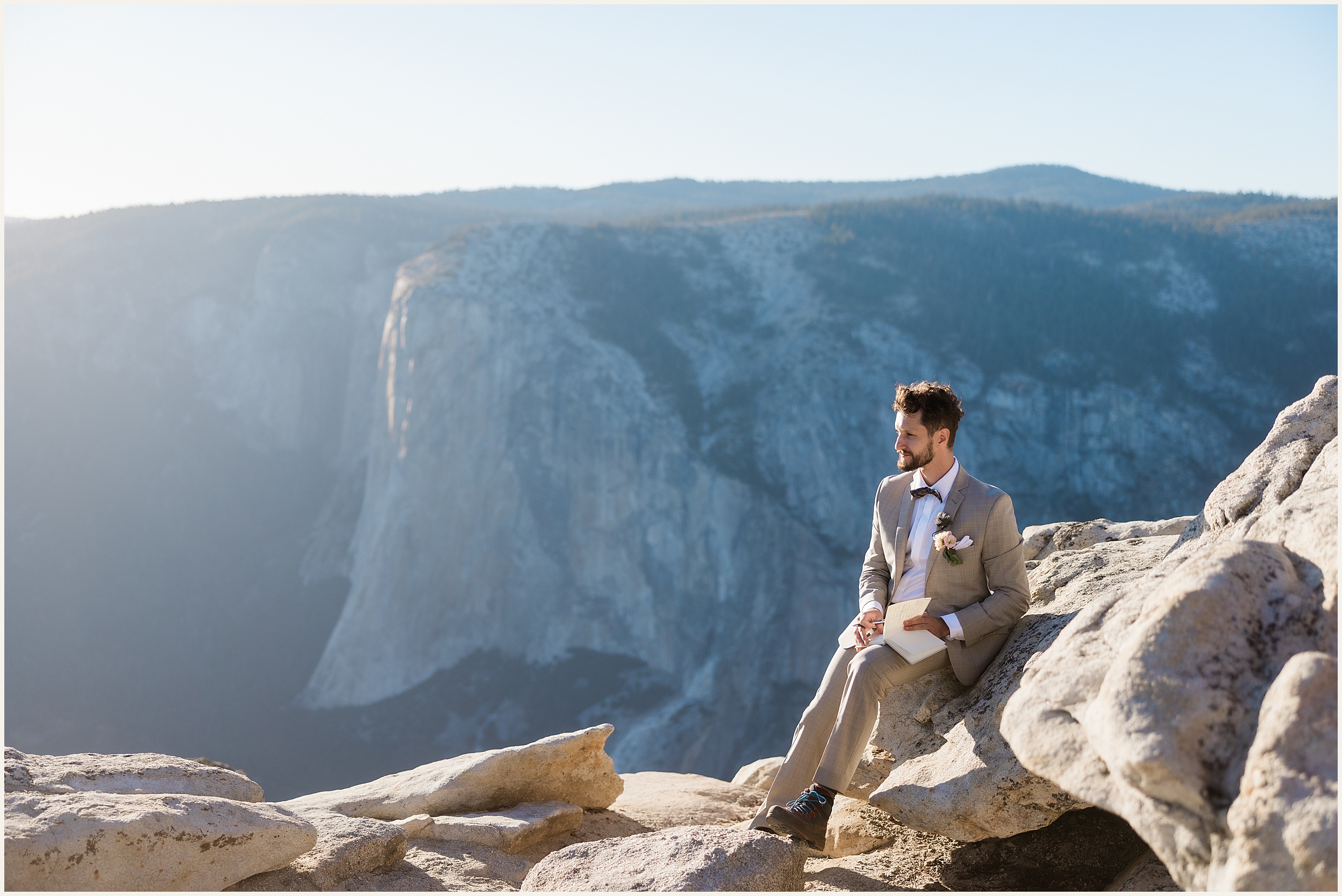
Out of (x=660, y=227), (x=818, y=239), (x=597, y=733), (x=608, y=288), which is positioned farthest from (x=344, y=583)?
(x=597, y=733)

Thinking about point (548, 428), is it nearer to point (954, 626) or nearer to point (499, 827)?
point (499, 827)

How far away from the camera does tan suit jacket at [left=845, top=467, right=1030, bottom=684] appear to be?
4633 mm

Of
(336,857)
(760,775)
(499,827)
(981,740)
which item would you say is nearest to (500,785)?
(499,827)

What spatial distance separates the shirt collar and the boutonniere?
14cm

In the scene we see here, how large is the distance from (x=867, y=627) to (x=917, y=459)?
948 millimetres

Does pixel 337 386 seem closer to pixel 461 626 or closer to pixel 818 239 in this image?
pixel 461 626

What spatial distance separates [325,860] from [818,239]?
39600mm

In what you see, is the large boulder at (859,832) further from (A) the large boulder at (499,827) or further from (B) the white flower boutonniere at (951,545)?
(A) the large boulder at (499,827)

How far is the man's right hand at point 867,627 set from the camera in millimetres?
4625

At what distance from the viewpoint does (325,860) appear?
14.7 feet

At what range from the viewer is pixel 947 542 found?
4555 millimetres

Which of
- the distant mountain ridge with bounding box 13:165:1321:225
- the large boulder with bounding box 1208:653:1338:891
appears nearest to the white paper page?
the large boulder with bounding box 1208:653:1338:891

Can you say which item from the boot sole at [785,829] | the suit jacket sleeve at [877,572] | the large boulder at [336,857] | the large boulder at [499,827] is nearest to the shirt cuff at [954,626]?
the suit jacket sleeve at [877,572]

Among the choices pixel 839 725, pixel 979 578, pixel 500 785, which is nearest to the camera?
pixel 839 725
